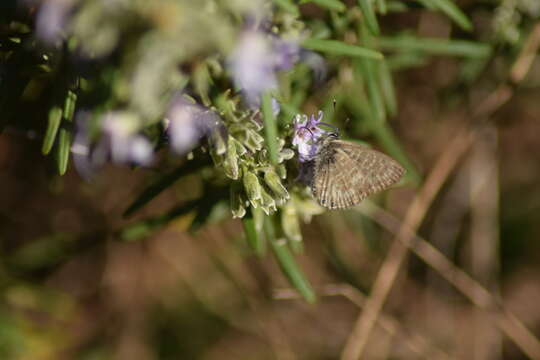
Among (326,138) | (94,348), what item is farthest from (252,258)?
(326,138)

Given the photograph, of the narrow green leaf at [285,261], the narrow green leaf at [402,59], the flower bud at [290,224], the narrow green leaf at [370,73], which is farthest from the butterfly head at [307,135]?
the narrow green leaf at [402,59]

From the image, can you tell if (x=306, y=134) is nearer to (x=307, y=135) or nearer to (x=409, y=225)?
(x=307, y=135)

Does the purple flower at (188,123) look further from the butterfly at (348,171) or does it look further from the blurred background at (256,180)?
the butterfly at (348,171)

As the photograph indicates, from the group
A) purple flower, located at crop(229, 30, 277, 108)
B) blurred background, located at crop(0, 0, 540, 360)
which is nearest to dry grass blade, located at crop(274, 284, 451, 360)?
blurred background, located at crop(0, 0, 540, 360)

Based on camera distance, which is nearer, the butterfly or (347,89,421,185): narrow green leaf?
the butterfly

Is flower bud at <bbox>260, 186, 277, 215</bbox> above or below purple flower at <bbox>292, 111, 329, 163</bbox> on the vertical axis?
below

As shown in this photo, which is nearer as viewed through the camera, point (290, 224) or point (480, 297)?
point (290, 224)

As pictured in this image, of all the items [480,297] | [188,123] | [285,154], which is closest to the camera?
[188,123]

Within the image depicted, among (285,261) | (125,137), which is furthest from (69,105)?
(285,261)

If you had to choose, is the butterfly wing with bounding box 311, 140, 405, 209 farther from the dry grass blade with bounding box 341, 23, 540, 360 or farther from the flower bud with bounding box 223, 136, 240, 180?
the dry grass blade with bounding box 341, 23, 540, 360

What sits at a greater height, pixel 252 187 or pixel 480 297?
pixel 252 187
